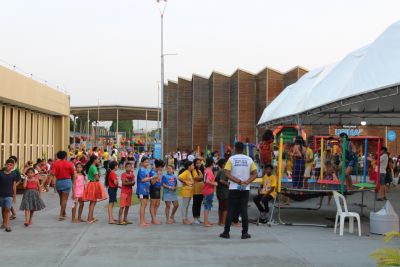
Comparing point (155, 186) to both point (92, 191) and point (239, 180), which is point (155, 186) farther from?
point (239, 180)

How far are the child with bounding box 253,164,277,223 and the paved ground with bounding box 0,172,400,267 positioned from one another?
56 cm

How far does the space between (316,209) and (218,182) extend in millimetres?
4009

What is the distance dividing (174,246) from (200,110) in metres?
40.6

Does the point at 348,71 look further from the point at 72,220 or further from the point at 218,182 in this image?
the point at 72,220

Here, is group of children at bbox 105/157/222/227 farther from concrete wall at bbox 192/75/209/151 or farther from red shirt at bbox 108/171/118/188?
concrete wall at bbox 192/75/209/151

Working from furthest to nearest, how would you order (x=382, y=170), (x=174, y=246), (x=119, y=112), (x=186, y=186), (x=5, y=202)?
(x=119, y=112)
(x=382, y=170)
(x=186, y=186)
(x=5, y=202)
(x=174, y=246)

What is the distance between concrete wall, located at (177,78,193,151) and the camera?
2036 inches

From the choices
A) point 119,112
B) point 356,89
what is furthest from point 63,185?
point 119,112

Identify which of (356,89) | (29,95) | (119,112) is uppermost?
(119,112)

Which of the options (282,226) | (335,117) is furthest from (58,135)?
(282,226)

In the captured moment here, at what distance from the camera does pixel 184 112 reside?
5206cm

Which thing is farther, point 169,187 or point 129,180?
point 169,187

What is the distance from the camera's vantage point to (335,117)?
75.6 feet

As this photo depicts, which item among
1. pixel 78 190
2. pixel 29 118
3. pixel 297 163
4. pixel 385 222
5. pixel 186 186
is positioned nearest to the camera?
pixel 385 222
